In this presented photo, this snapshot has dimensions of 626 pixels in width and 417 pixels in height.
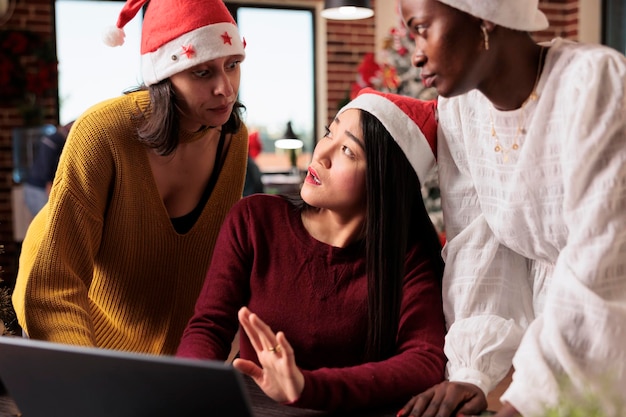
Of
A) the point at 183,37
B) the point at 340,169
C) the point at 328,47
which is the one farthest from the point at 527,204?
the point at 328,47

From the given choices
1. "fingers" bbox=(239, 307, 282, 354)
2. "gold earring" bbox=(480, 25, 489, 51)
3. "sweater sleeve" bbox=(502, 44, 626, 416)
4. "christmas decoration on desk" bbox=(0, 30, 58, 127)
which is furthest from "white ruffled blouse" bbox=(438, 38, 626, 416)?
"christmas decoration on desk" bbox=(0, 30, 58, 127)

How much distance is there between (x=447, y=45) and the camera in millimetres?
1240

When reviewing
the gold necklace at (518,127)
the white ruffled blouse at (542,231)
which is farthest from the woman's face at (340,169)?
the gold necklace at (518,127)

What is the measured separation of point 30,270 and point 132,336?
344 millimetres

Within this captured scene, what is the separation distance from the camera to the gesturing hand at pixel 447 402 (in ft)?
4.33

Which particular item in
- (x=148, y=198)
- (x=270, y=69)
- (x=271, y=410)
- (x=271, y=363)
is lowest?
(x=271, y=410)

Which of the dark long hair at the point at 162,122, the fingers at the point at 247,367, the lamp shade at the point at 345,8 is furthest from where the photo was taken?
the lamp shade at the point at 345,8

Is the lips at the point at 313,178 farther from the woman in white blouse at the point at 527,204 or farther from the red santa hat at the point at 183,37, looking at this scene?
the red santa hat at the point at 183,37

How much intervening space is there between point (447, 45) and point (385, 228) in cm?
45

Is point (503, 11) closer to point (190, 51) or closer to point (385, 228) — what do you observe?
point (385, 228)

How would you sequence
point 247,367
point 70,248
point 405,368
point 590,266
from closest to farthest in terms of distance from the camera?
point 590,266
point 247,367
point 405,368
point 70,248

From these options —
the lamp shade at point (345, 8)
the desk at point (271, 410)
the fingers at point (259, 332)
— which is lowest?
the desk at point (271, 410)

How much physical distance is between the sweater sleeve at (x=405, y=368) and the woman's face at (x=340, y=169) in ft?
0.58

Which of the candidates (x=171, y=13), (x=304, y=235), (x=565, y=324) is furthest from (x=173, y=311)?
(x=565, y=324)
